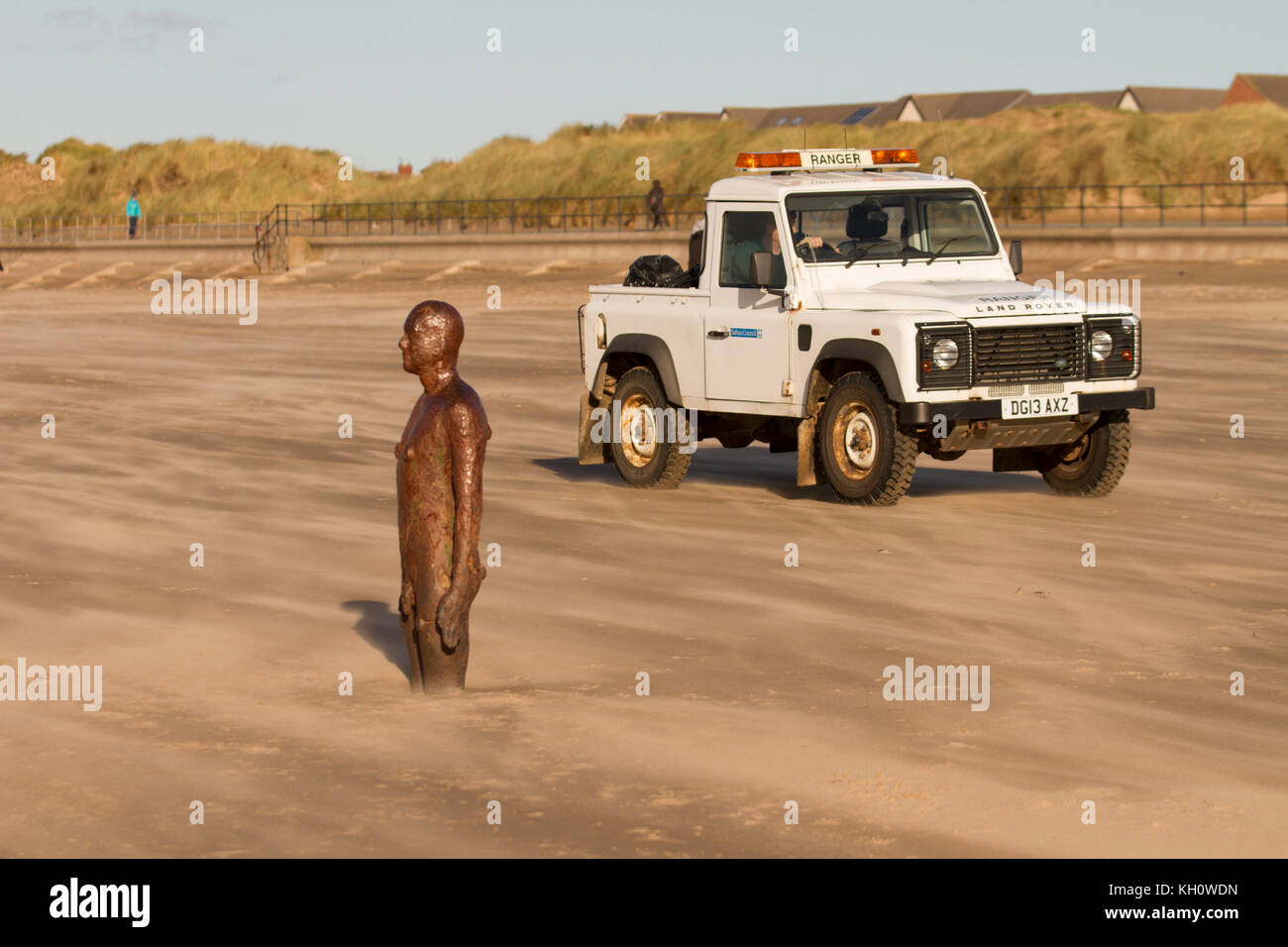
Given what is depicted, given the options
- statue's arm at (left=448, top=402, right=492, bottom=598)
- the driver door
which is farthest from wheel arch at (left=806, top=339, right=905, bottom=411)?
statue's arm at (left=448, top=402, right=492, bottom=598)

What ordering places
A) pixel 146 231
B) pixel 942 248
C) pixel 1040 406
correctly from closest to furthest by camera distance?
pixel 1040 406
pixel 942 248
pixel 146 231

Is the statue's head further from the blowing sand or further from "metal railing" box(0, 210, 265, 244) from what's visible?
"metal railing" box(0, 210, 265, 244)

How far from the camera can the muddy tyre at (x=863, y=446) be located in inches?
523

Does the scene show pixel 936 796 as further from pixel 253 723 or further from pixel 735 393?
pixel 735 393

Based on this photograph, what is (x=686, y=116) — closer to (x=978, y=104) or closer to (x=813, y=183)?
(x=978, y=104)

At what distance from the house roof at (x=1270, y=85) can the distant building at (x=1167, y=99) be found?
749 centimetres

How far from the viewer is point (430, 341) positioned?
7754 mm

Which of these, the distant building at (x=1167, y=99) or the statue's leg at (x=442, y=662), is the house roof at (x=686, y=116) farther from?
the statue's leg at (x=442, y=662)

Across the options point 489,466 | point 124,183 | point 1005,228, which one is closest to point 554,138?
point 124,183

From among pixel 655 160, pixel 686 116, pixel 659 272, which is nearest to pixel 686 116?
pixel 686 116

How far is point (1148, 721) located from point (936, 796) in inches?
56.9

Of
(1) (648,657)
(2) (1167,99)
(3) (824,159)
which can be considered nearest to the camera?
(1) (648,657)

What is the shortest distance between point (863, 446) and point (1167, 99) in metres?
94.0

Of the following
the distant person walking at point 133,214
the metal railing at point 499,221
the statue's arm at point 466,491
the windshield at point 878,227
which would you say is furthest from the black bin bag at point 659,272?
the distant person walking at point 133,214
